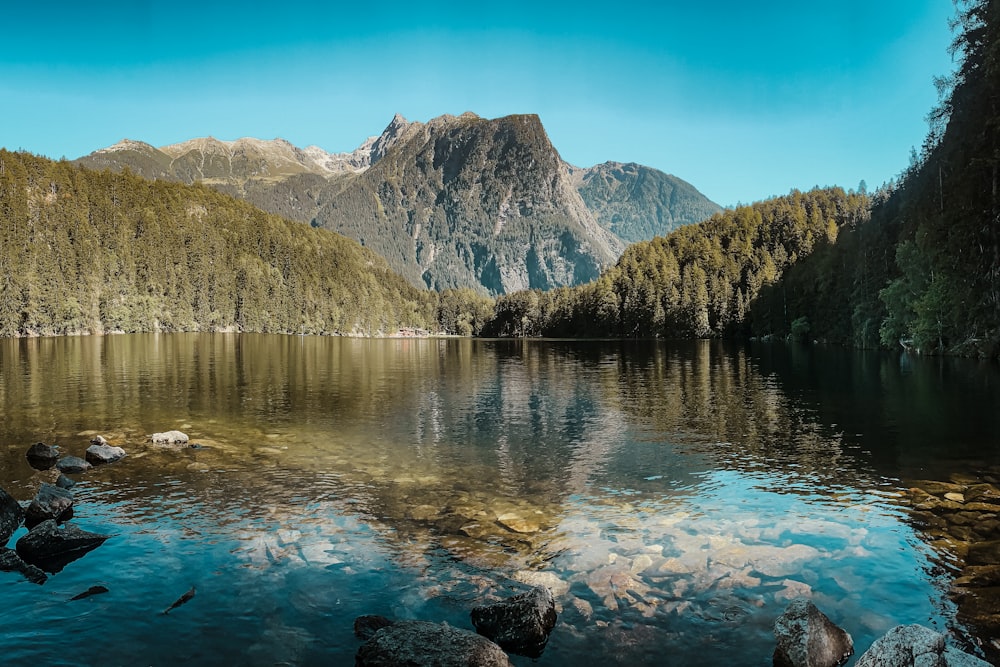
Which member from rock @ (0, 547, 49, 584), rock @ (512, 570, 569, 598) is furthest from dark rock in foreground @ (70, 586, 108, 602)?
rock @ (512, 570, 569, 598)

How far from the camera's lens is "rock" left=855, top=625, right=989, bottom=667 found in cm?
964

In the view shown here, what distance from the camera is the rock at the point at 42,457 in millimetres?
25688

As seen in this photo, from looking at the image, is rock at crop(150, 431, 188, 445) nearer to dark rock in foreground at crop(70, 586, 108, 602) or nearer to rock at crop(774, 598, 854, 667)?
dark rock in foreground at crop(70, 586, 108, 602)

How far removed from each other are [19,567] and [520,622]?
13286mm

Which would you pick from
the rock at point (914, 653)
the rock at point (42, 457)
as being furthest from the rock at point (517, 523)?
the rock at point (42, 457)

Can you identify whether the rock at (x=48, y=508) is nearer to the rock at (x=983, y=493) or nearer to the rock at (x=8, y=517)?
the rock at (x=8, y=517)

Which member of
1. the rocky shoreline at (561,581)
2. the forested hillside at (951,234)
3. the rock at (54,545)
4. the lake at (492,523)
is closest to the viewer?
the rocky shoreline at (561,581)

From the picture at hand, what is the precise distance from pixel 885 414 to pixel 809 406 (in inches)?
211

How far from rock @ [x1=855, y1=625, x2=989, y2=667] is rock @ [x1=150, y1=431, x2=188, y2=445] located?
30.1 m

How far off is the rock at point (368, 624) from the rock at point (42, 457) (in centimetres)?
2073

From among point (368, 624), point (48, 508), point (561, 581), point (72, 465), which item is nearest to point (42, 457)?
point (72, 465)

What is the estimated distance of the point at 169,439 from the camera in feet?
100

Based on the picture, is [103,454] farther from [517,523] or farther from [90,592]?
[517,523]

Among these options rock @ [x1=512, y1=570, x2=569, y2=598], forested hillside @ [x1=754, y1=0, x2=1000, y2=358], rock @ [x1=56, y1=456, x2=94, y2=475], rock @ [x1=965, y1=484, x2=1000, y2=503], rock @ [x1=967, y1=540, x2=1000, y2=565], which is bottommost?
rock @ [x1=512, y1=570, x2=569, y2=598]
